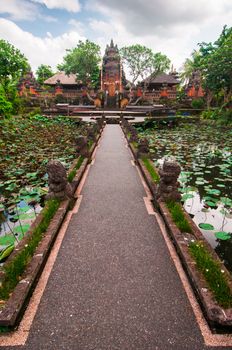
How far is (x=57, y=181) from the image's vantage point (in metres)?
4.64

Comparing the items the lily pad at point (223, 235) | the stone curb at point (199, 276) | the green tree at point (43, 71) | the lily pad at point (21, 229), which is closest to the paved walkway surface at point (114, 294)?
the stone curb at point (199, 276)

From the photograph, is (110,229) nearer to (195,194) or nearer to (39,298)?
(39,298)

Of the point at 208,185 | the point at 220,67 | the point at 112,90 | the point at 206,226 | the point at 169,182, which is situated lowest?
the point at 208,185

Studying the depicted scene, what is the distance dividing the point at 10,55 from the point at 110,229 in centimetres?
3589

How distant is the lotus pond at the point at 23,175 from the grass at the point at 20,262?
51 centimetres

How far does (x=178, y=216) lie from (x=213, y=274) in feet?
4.66

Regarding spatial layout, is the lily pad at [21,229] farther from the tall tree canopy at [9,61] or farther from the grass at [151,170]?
the tall tree canopy at [9,61]

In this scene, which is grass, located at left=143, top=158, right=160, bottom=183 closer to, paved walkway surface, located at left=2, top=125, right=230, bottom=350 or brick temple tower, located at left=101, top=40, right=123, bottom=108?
paved walkway surface, located at left=2, top=125, right=230, bottom=350

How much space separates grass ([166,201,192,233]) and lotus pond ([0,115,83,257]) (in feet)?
8.97

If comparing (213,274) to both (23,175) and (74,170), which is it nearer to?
(74,170)

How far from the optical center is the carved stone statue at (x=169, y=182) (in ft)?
14.7

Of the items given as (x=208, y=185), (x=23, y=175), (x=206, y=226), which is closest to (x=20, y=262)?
(x=206, y=226)

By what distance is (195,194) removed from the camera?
5.86 m

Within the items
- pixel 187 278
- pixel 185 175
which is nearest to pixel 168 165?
pixel 187 278
